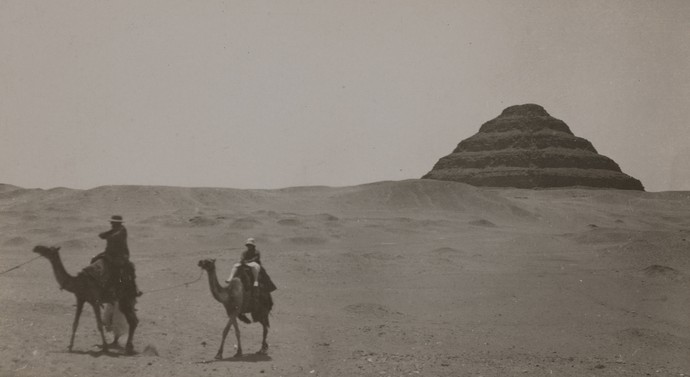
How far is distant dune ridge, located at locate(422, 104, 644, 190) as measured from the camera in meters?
93.8

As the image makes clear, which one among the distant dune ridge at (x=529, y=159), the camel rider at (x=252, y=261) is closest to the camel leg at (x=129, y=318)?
the camel rider at (x=252, y=261)

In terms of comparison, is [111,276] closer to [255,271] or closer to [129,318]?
[129,318]

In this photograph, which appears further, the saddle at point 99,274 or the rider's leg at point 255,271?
the rider's leg at point 255,271

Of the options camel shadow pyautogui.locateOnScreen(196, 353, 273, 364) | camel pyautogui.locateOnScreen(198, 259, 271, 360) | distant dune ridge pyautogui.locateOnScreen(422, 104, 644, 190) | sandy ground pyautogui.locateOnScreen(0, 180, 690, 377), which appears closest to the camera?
camel pyautogui.locateOnScreen(198, 259, 271, 360)

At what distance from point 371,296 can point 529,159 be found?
76601 millimetres

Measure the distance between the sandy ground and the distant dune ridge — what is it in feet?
127

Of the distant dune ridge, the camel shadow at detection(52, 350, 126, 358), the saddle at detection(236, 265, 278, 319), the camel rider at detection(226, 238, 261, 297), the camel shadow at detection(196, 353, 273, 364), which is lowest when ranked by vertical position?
the camel shadow at detection(196, 353, 273, 364)

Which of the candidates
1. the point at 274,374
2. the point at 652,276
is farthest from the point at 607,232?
the point at 274,374

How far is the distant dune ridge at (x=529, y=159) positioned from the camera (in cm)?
9381

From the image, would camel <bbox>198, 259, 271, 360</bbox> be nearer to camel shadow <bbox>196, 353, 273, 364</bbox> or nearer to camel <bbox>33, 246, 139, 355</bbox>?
camel shadow <bbox>196, 353, 273, 364</bbox>

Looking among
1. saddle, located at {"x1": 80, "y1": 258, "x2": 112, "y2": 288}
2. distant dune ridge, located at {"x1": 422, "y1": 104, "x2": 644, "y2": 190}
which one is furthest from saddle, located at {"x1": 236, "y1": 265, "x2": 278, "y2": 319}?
distant dune ridge, located at {"x1": 422, "y1": 104, "x2": 644, "y2": 190}

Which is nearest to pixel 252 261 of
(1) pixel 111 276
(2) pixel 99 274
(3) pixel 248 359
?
(3) pixel 248 359

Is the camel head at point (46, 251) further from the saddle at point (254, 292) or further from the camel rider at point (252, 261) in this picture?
the saddle at point (254, 292)

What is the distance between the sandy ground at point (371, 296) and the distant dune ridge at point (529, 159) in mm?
38837
